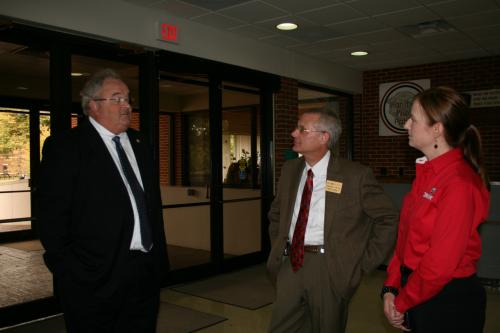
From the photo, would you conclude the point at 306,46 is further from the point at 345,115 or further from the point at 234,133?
the point at 345,115

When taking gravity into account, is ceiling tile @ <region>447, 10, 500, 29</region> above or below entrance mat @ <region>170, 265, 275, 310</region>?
above

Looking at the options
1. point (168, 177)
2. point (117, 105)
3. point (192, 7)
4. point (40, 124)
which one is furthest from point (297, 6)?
point (40, 124)

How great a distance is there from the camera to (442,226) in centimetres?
150

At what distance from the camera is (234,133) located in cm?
629

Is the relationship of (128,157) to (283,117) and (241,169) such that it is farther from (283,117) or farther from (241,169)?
(283,117)

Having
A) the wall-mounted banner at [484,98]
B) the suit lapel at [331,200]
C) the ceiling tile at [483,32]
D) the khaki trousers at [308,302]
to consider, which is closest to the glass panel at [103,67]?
the suit lapel at [331,200]

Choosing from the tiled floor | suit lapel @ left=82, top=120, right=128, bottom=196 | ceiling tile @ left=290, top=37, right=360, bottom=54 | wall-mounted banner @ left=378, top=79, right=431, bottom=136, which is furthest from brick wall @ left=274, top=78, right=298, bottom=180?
suit lapel @ left=82, top=120, right=128, bottom=196

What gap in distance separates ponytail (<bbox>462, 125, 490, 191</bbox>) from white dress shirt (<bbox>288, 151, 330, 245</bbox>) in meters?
0.92

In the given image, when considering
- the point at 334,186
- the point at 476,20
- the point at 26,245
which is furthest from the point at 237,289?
the point at 26,245

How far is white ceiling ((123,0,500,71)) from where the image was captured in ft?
16.3

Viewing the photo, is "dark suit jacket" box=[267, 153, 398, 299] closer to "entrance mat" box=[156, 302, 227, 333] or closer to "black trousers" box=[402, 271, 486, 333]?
"black trousers" box=[402, 271, 486, 333]

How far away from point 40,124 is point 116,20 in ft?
12.8

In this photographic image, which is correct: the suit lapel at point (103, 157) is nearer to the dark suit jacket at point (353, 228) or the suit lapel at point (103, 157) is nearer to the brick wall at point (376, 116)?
the dark suit jacket at point (353, 228)

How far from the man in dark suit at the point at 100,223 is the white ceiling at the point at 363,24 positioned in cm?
291
